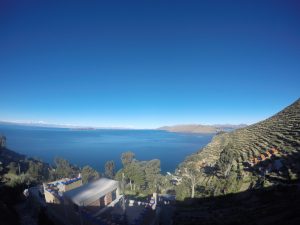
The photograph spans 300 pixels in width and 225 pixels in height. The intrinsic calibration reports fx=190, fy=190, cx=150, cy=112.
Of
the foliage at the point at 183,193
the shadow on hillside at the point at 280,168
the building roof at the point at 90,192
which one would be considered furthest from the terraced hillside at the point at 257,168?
the building roof at the point at 90,192

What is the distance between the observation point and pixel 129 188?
3266 centimetres

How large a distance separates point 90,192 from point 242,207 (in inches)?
468

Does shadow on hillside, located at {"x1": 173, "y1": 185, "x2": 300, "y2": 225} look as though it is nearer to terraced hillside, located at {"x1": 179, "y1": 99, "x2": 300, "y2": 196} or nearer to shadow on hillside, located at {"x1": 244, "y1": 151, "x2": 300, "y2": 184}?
terraced hillside, located at {"x1": 179, "y1": 99, "x2": 300, "y2": 196}

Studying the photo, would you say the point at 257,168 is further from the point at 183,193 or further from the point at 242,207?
the point at 183,193

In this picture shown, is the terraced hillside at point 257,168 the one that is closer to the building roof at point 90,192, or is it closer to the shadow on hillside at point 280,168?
the shadow on hillside at point 280,168

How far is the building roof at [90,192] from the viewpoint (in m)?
13.1

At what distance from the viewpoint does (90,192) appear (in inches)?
553

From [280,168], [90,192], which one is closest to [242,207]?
[280,168]

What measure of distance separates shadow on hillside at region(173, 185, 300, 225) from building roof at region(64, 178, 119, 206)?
6.32 metres

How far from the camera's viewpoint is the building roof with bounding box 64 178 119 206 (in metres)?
13.1

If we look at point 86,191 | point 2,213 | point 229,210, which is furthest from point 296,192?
point 2,213

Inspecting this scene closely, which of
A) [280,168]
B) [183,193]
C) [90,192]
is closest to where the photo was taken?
[90,192]

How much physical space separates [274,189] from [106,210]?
43.9 feet

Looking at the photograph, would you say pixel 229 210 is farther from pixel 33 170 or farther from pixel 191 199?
pixel 33 170
